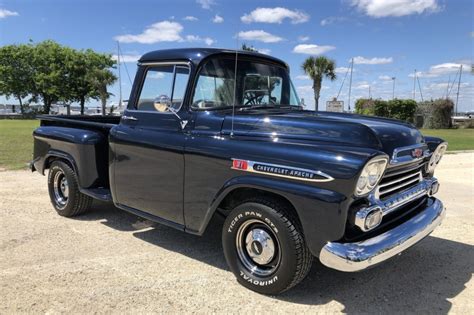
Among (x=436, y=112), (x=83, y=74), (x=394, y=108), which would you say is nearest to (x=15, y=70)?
(x=83, y=74)

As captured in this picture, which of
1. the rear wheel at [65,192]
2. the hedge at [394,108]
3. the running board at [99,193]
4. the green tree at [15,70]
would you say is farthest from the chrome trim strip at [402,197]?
the green tree at [15,70]

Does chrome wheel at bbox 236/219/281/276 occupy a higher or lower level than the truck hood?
lower

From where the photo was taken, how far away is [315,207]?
320 centimetres

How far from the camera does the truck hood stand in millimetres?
3471

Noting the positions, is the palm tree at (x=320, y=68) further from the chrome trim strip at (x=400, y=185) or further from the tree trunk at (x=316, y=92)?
the chrome trim strip at (x=400, y=185)

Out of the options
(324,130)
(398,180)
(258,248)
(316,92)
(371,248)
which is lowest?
(258,248)

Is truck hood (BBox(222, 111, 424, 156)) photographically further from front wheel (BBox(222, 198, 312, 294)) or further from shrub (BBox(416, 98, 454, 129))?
shrub (BBox(416, 98, 454, 129))

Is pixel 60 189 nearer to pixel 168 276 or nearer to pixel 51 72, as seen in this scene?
pixel 168 276

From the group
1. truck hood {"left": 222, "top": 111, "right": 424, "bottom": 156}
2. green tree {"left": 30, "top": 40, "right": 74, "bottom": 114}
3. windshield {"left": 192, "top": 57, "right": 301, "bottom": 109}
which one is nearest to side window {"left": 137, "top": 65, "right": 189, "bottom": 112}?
windshield {"left": 192, "top": 57, "right": 301, "bottom": 109}

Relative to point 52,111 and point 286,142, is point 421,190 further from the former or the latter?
point 52,111

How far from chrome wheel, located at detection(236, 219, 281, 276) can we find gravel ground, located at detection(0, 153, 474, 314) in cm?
23

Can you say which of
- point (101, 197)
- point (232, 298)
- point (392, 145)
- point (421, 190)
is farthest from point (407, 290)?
point (101, 197)

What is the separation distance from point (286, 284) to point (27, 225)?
3649mm

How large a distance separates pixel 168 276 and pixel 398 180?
7.22ft
